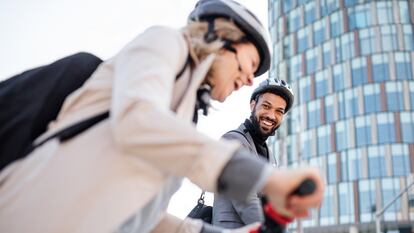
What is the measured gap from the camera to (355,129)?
50281mm

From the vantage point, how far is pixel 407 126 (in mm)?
48031

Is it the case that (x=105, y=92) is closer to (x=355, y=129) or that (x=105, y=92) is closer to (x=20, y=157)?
(x=20, y=157)

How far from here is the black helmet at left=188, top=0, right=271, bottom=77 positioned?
205cm

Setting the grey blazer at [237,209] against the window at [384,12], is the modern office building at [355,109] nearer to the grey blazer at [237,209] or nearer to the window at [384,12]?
the window at [384,12]

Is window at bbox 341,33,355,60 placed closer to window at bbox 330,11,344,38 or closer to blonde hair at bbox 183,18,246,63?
window at bbox 330,11,344,38

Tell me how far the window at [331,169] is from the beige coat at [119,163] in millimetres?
50984

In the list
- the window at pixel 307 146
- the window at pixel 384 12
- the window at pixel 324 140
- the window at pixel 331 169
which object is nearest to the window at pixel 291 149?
the window at pixel 307 146

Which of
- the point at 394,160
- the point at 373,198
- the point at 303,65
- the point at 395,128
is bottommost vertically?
the point at 373,198

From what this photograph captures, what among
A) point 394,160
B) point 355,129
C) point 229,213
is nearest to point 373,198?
point 394,160

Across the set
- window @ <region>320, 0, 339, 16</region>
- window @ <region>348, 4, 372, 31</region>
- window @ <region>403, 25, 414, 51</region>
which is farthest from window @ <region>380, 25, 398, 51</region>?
window @ <region>320, 0, 339, 16</region>

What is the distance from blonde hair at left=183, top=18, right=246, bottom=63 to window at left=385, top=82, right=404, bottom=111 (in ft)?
167

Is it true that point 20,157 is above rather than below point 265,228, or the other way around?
above

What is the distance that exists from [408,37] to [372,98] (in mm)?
8096

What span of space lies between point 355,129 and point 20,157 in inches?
2027
